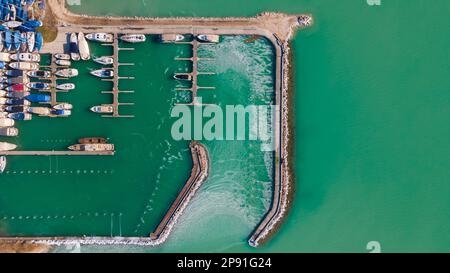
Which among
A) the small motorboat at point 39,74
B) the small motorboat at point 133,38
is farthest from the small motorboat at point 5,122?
the small motorboat at point 133,38

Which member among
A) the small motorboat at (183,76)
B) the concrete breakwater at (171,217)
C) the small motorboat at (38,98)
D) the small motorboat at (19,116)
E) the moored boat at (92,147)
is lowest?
the concrete breakwater at (171,217)

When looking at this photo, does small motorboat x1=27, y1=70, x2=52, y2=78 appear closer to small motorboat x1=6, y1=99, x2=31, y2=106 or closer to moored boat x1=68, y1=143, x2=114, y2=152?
small motorboat x1=6, y1=99, x2=31, y2=106

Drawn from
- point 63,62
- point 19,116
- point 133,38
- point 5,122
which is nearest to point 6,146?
point 5,122

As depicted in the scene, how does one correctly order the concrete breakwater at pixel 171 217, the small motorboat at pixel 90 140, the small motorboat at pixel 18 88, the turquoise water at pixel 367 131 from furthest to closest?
1. the turquoise water at pixel 367 131
2. the concrete breakwater at pixel 171 217
3. the small motorboat at pixel 90 140
4. the small motorboat at pixel 18 88

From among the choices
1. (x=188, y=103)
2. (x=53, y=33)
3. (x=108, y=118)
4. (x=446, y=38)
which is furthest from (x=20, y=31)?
(x=446, y=38)

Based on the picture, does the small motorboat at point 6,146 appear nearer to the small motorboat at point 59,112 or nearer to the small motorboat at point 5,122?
the small motorboat at point 5,122

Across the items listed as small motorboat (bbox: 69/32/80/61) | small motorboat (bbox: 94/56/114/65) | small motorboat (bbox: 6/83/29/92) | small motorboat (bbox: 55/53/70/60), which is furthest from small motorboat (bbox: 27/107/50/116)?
small motorboat (bbox: 94/56/114/65)
